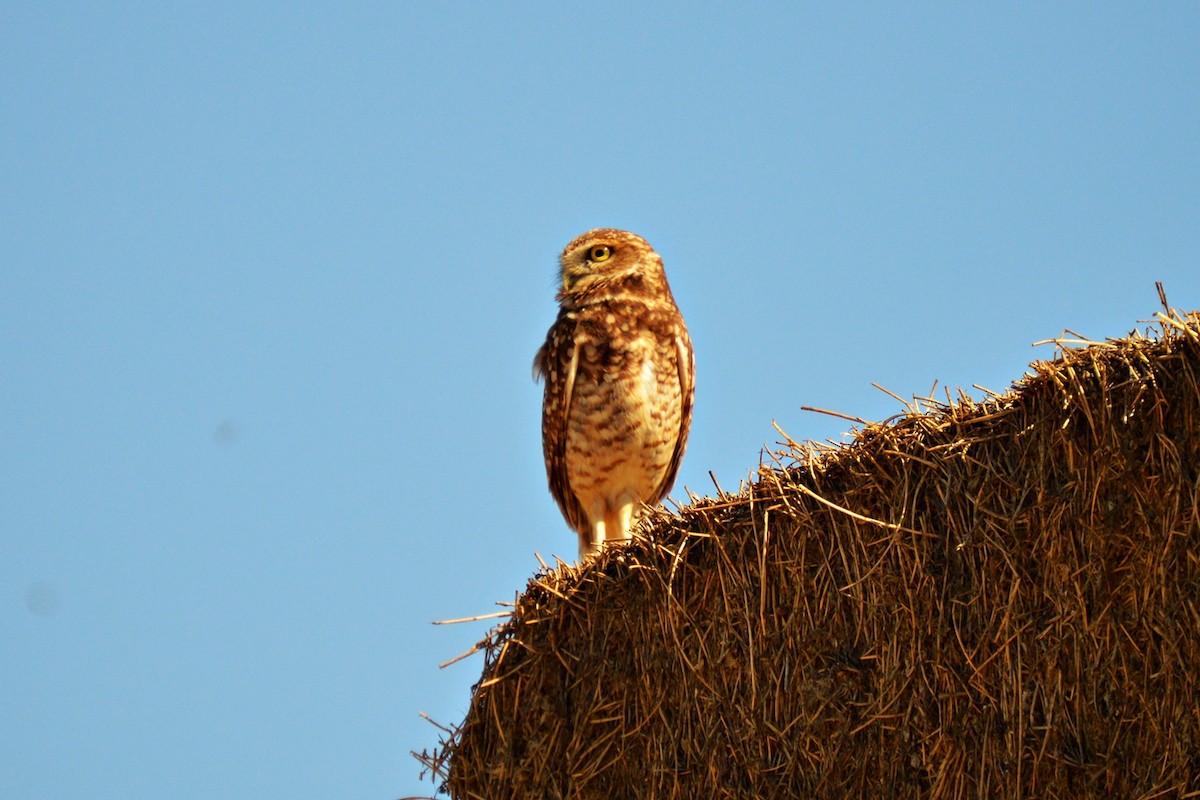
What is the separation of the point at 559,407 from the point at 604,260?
91cm

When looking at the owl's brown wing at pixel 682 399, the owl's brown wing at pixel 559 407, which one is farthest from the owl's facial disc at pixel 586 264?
the owl's brown wing at pixel 682 399

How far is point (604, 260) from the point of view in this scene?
7.29 m

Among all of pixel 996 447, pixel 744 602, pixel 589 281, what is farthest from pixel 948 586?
pixel 589 281

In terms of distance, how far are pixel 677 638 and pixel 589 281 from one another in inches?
115

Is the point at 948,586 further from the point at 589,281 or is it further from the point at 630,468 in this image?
the point at 589,281

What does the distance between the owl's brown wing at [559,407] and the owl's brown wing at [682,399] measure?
0.48 meters

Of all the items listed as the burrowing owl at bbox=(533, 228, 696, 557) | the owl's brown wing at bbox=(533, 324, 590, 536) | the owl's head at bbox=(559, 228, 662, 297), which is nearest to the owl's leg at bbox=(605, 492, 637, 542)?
the burrowing owl at bbox=(533, 228, 696, 557)

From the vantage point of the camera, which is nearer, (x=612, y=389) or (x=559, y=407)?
(x=612, y=389)

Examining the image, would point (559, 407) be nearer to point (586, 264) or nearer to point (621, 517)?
point (621, 517)

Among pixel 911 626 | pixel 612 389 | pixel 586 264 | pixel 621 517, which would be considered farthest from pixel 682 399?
pixel 911 626

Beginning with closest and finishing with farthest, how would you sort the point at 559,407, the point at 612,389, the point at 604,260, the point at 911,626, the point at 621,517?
the point at 911,626
the point at 612,389
the point at 559,407
the point at 621,517
the point at 604,260

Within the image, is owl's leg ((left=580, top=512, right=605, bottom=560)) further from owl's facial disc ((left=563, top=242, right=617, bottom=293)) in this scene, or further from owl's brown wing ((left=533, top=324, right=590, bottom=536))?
owl's facial disc ((left=563, top=242, right=617, bottom=293))

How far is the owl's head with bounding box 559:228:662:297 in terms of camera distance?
7.24 m

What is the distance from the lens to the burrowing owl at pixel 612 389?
6.75m
